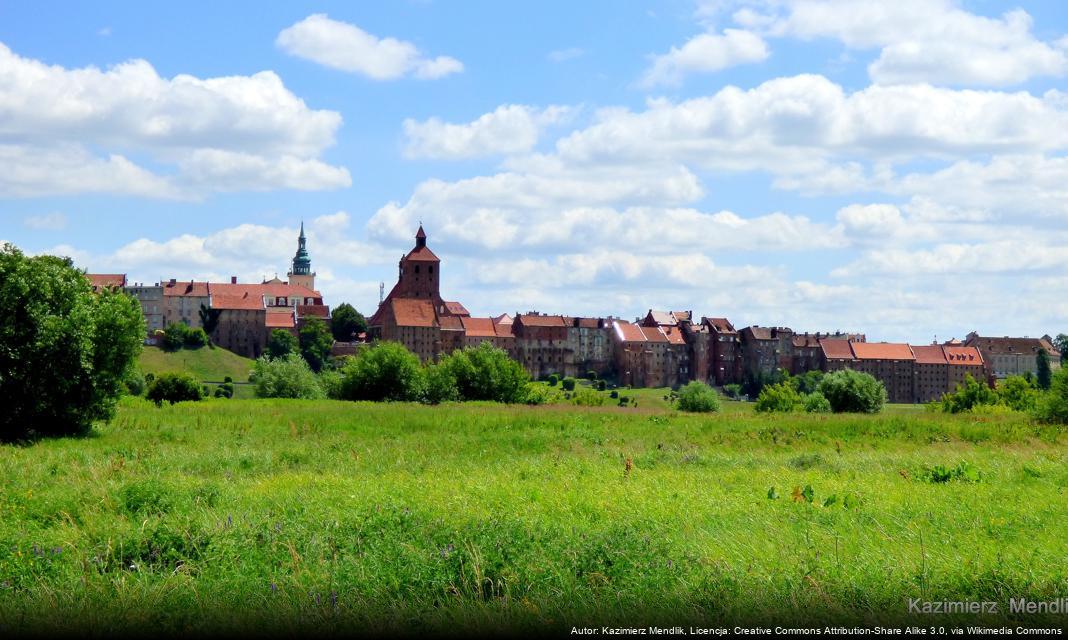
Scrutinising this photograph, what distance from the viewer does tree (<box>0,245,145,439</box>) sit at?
105 feet

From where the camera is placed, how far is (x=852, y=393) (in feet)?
231

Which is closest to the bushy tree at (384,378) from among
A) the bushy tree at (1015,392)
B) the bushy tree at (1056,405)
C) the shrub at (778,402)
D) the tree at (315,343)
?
the shrub at (778,402)

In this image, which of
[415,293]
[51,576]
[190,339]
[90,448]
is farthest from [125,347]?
[415,293]

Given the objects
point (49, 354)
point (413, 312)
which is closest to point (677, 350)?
point (413, 312)

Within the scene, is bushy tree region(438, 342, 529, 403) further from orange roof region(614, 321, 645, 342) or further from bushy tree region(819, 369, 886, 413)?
orange roof region(614, 321, 645, 342)

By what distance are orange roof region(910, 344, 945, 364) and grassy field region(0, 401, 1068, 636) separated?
16442 centimetres

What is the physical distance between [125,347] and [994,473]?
27258 mm

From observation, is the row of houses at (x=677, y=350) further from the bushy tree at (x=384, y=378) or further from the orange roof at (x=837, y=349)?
the bushy tree at (x=384, y=378)

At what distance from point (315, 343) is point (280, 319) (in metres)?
16.9

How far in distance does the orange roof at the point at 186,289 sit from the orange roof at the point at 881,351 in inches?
4381

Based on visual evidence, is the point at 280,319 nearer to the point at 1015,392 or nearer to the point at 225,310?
the point at 225,310

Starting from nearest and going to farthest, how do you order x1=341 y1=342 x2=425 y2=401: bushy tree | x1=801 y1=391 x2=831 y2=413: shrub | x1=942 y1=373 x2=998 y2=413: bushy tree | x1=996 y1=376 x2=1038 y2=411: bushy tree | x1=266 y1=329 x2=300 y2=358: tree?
x1=341 y1=342 x2=425 y2=401: bushy tree < x1=801 y1=391 x2=831 y2=413: shrub < x1=996 y1=376 x2=1038 y2=411: bushy tree < x1=942 y1=373 x2=998 y2=413: bushy tree < x1=266 y1=329 x2=300 y2=358: tree

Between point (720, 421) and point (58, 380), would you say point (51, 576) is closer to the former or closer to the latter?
point (58, 380)

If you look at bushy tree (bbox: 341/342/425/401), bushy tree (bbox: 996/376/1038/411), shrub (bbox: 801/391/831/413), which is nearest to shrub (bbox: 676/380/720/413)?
shrub (bbox: 801/391/831/413)
